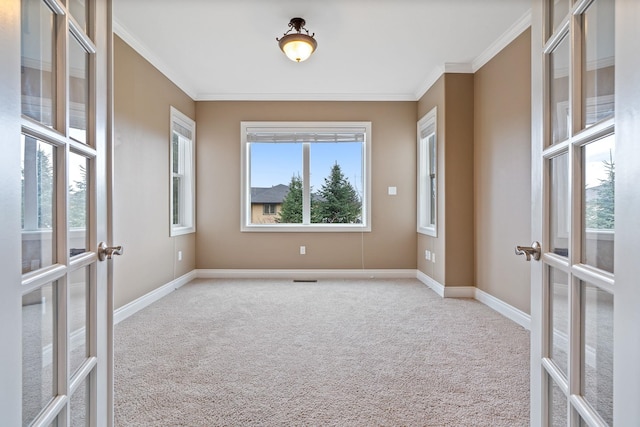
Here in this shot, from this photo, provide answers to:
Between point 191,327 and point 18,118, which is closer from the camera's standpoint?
point 18,118

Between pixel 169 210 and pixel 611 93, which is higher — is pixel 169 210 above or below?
below

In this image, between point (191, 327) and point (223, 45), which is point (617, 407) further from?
point (223, 45)

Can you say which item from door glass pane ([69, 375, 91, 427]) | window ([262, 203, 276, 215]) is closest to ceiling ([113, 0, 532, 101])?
window ([262, 203, 276, 215])

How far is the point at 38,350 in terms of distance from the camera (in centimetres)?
75

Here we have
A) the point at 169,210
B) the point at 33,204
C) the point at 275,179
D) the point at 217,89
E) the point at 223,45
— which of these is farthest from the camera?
the point at 275,179

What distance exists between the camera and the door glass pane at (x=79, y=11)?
0.90 m

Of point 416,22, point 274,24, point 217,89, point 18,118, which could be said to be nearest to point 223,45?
point 274,24

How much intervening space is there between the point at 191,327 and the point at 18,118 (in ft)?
7.99

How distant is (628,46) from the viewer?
2.04 ft

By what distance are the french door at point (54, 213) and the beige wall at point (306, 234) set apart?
3.52 meters

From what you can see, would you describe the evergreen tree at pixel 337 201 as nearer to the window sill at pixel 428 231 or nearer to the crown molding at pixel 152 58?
the window sill at pixel 428 231

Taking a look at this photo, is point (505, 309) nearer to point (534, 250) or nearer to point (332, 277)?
point (332, 277)

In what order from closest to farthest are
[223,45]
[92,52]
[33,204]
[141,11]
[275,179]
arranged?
[33,204]
[92,52]
[141,11]
[223,45]
[275,179]

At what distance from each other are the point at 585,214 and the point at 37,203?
4.30 ft
